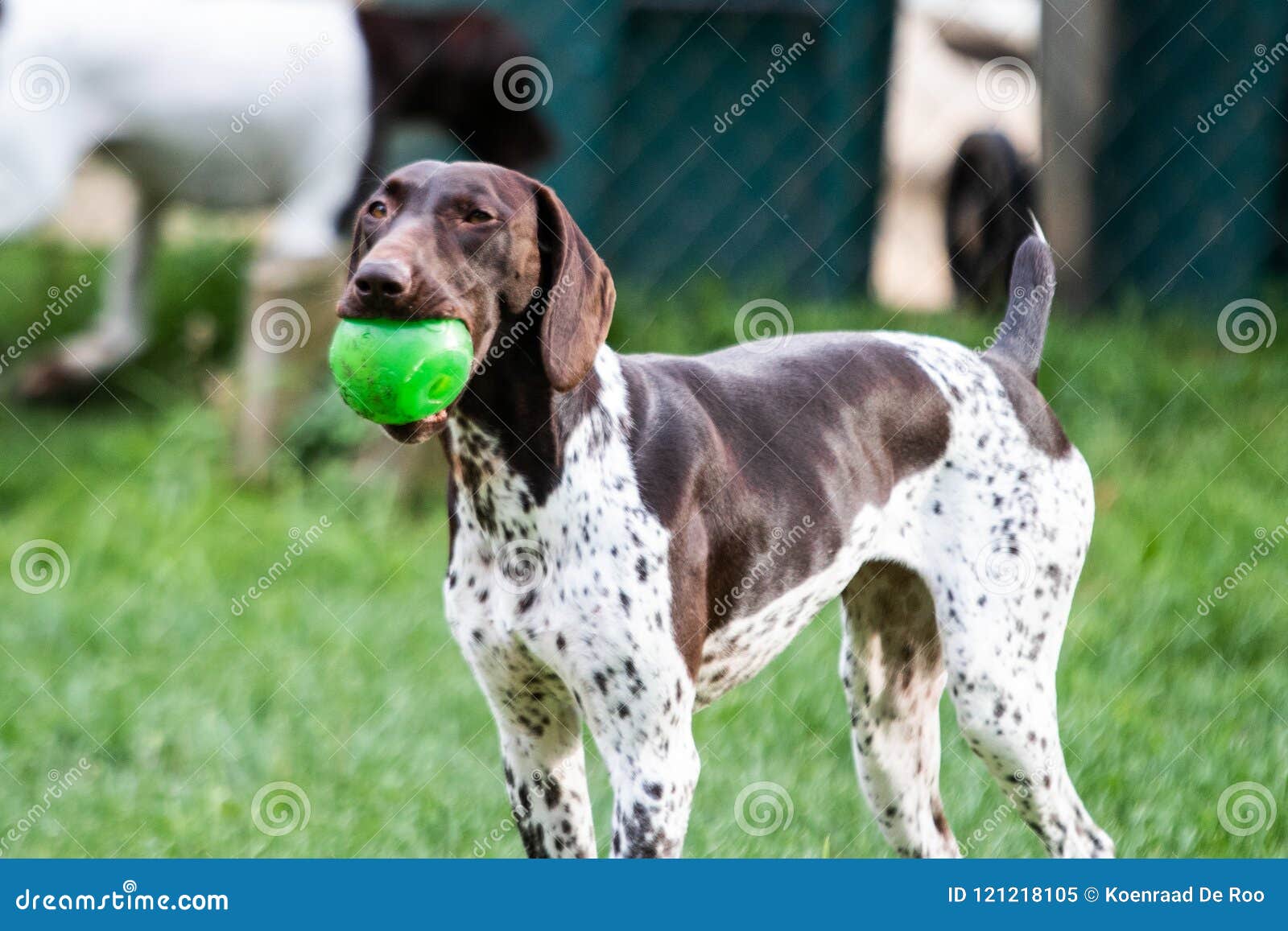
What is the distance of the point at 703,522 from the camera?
3.04 m

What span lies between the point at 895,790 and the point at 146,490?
4038 millimetres

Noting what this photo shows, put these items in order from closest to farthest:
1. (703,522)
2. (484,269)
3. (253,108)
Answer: (484,269)
(703,522)
(253,108)

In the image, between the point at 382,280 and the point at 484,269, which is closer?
the point at 382,280

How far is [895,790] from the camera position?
12.1ft

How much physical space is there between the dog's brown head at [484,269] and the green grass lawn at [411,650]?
1.55 m

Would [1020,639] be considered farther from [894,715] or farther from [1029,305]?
[1029,305]

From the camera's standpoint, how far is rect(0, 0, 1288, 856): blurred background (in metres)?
4.48

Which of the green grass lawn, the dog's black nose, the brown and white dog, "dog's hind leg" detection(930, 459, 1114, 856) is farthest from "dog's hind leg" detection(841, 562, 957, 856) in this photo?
the dog's black nose

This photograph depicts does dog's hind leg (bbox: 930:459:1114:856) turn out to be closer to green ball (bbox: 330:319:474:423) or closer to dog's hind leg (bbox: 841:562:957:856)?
dog's hind leg (bbox: 841:562:957:856)

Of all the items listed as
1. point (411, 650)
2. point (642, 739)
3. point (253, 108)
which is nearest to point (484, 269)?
point (642, 739)

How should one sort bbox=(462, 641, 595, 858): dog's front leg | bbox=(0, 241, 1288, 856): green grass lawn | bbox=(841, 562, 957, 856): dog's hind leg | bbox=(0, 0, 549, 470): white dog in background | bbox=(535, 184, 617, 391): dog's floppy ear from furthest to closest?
bbox=(0, 0, 549, 470): white dog in background → bbox=(0, 241, 1288, 856): green grass lawn → bbox=(841, 562, 957, 856): dog's hind leg → bbox=(462, 641, 595, 858): dog's front leg → bbox=(535, 184, 617, 391): dog's floppy ear

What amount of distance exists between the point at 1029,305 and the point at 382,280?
1.78 metres

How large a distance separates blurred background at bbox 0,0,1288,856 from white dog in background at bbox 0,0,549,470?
3cm

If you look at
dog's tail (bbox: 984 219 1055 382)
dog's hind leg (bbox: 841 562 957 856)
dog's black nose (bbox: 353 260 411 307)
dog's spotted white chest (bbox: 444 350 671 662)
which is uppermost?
dog's tail (bbox: 984 219 1055 382)
